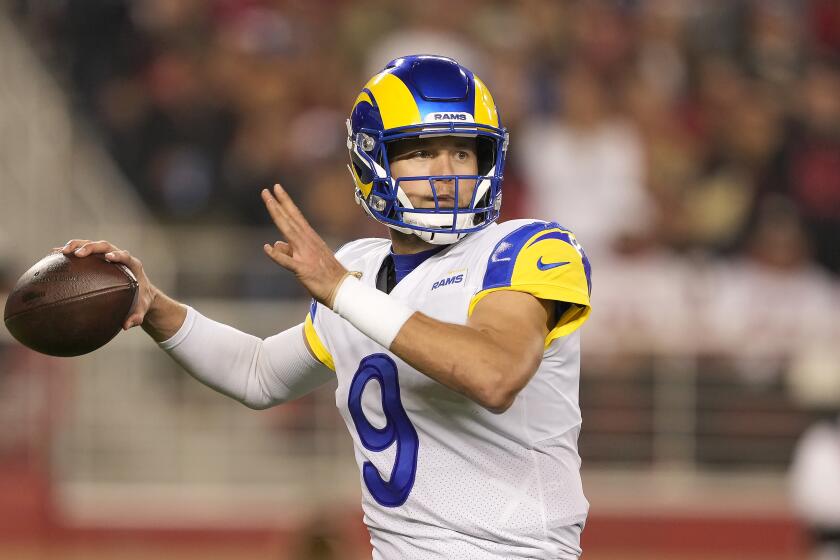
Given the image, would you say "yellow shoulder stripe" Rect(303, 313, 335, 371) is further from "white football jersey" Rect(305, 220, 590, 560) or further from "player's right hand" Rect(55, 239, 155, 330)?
"player's right hand" Rect(55, 239, 155, 330)

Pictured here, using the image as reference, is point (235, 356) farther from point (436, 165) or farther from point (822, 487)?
point (822, 487)

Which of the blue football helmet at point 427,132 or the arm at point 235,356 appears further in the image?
the arm at point 235,356

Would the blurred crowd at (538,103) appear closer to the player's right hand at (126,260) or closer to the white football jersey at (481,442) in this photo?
the player's right hand at (126,260)

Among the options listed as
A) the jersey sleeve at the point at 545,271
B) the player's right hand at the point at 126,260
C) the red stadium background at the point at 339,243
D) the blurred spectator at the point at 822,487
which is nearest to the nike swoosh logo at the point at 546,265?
the jersey sleeve at the point at 545,271

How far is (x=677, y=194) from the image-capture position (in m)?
10.0

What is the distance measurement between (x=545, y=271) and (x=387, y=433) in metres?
0.57

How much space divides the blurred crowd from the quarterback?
230 inches

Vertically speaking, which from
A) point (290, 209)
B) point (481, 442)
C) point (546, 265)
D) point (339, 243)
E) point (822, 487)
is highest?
point (339, 243)

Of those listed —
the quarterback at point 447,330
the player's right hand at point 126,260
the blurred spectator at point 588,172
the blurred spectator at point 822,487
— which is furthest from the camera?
the blurred spectator at point 588,172

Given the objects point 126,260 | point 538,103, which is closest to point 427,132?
point 126,260

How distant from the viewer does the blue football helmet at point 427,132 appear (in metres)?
3.51

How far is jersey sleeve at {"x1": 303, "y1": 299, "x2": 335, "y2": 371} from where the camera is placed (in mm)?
3809

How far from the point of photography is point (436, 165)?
359 cm

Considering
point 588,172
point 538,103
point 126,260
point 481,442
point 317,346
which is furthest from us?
point 538,103
